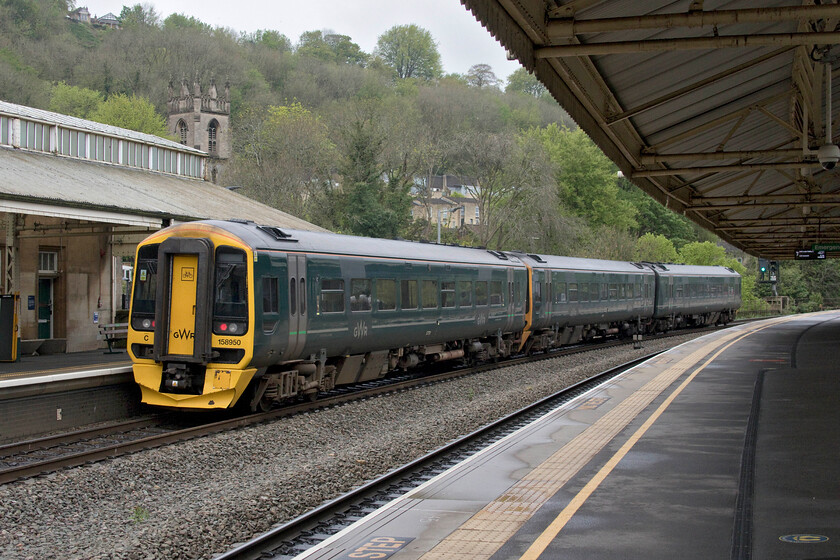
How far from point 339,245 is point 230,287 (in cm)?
295

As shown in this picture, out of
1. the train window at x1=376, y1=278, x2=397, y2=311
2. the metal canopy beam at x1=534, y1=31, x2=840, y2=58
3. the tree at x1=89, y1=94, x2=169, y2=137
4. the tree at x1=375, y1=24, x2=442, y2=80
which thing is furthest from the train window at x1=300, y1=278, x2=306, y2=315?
the tree at x1=375, y1=24, x2=442, y2=80

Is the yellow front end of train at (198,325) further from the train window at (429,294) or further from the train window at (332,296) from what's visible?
the train window at (429,294)

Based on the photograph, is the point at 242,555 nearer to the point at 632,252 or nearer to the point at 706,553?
the point at 706,553

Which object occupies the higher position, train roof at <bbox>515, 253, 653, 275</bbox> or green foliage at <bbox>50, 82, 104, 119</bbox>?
green foliage at <bbox>50, 82, 104, 119</bbox>

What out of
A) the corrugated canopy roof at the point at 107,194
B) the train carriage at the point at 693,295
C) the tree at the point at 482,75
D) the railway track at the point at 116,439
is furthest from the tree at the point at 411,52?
the railway track at the point at 116,439

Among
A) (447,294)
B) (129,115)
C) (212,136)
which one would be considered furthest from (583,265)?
(212,136)

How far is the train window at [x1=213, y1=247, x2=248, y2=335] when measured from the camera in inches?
504

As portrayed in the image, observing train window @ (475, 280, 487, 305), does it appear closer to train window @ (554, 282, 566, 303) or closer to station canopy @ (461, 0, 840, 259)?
station canopy @ (461, 0, 840, 259)

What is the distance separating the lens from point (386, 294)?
659 inches

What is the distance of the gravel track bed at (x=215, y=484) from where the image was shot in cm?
730

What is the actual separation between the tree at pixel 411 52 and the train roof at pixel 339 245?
11719 centimetres

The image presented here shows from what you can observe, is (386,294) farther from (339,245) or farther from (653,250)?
(653,250)

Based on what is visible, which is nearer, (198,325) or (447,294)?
(198,325)

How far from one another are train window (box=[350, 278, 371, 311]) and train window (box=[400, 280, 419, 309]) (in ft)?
4.71
